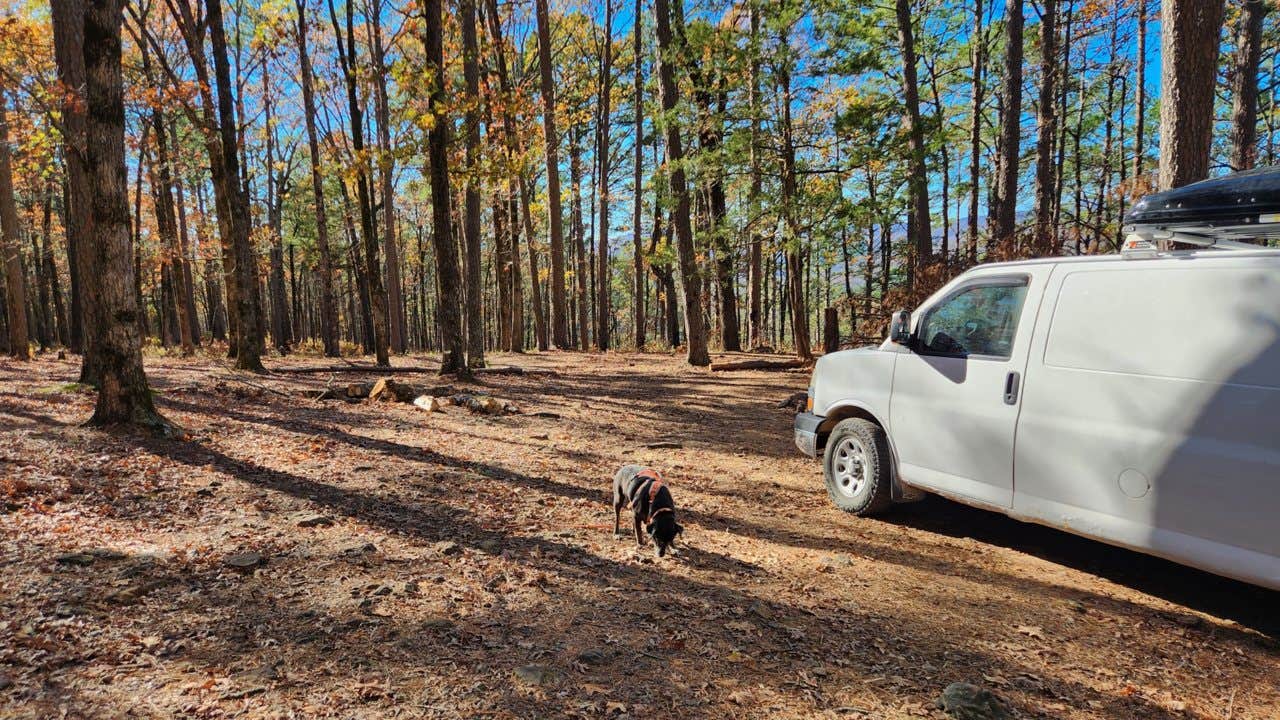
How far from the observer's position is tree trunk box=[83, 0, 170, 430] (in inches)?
250

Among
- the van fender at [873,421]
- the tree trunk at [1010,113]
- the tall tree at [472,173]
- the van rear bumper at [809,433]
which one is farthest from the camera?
the tree trunk at [1010,113]

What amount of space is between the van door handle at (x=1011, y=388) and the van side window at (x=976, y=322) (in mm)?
190

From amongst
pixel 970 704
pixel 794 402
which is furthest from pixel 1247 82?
pixel 970 704

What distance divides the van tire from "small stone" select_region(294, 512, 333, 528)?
442cm

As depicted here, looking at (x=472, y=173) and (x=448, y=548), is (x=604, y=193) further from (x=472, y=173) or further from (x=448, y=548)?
(x=448, y=548)

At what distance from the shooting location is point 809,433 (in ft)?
19.4

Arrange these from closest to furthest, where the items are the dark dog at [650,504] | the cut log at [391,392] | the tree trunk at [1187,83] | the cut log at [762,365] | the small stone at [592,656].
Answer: the small stone at [592,656]
the dark dog at [650,504]
the tree trunk at [1187,83]
the cut log at [391,392]
the cut log at [762,365]

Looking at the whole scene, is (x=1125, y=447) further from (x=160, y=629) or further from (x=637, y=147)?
(x=637, y=147)

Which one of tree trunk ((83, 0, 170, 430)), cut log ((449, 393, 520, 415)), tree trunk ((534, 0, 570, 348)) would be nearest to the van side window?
cut log ((449, 393, 520, 415))

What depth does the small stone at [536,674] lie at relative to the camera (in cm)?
281

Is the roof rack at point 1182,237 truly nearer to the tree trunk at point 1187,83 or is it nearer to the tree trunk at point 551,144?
the tree trunk at point 1187,83

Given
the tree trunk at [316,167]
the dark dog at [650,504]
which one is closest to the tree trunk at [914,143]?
the dark dog at [650,504]

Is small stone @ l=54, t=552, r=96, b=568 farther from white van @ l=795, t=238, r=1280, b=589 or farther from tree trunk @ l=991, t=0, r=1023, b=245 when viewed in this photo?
tree trunk @ l=991, t=0, r=1023, b=245

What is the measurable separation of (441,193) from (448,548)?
31.5ft
